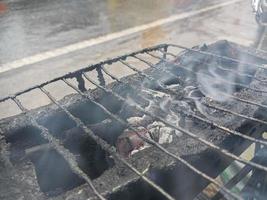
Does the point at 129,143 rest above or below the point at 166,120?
below

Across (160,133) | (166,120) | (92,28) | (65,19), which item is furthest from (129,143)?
(65,19)

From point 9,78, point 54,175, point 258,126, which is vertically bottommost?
point 9,78

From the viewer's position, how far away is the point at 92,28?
1134cm

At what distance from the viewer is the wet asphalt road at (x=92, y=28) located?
888 cm

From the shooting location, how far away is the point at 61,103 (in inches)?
136

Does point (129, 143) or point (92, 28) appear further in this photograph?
point (92, 28)

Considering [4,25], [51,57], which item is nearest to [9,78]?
[51,57]

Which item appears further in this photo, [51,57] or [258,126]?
[51,57]

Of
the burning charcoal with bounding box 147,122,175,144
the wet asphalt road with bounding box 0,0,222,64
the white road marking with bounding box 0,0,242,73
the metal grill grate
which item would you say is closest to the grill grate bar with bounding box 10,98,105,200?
the metal grill grate

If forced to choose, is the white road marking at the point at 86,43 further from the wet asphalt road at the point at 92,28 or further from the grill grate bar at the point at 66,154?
the grill grate bar at the point at 66,154

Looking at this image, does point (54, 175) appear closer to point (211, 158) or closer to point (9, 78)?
point (211, 158)

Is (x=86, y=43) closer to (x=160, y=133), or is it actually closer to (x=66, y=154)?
(x=160, y=133)

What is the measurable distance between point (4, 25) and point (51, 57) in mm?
3527

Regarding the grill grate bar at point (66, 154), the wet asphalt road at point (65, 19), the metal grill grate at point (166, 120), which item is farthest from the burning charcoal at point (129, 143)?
the wet asphalt road at point (65, 19)
